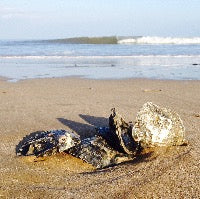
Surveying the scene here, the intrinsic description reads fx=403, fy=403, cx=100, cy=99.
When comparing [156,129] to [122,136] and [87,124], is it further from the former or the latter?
[87,124]

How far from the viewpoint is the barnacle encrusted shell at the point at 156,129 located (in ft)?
15.1

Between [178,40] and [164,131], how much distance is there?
4447cm

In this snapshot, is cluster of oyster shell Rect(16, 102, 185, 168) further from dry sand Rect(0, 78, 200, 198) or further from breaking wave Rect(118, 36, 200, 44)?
breaking wave Rect(118, 36, 200, 44)

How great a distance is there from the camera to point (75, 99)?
8508mm

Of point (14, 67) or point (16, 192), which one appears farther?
point (14, 67)

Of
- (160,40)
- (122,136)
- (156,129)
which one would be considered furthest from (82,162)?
(160,40)

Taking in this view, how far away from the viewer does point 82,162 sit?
4566 millimetres

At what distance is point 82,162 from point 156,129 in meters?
0.93

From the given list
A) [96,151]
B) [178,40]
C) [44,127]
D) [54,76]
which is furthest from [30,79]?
[178,40]

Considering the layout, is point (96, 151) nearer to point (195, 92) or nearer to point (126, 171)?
point (126, 171)

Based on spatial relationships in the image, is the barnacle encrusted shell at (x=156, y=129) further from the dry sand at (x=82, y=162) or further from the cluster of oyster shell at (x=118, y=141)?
the dry sand at (x=82, y=162)

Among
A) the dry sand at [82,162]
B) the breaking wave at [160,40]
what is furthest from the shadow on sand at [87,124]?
the breaking wave at [160,40]

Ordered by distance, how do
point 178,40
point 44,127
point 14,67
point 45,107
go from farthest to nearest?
point 178,40 < point 14,67 < point 45,107 < point 44,127

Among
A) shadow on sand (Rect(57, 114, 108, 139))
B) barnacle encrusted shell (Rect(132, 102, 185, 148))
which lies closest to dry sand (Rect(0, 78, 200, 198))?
shadow on sand (Rect(57, 114, 108, 139))
